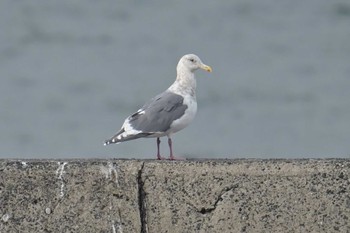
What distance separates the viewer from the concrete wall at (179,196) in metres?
4.01

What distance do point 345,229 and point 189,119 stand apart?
4.70ft

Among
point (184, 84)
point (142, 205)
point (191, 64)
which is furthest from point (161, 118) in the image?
point (142, 205)

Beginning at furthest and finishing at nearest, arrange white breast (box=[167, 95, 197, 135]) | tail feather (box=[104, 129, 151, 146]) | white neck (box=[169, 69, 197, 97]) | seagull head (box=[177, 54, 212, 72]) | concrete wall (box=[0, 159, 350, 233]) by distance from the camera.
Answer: seagull head (box=[177, 54, 212, 72]) < white neck (box=[169, 69, 197, 97]) < white breast (box=[167, 95, 197, 135]) < tail feather (box=[104, 129, 151, 146]) < concrete wall (box=[0, 159, 350, 233])

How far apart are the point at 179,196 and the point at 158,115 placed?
1.15m

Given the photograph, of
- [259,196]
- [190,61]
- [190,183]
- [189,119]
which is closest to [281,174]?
[259,196]

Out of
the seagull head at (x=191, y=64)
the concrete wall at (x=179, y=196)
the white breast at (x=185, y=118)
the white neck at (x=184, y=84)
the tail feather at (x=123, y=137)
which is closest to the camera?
the concrete wall at (x=179, y=196)

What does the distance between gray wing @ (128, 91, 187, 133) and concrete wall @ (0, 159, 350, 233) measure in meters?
1.00

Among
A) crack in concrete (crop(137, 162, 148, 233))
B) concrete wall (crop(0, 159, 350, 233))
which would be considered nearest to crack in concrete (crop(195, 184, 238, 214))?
concrete wall (crop(0, 159, 350, 233))

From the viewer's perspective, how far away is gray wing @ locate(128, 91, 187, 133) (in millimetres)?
5074

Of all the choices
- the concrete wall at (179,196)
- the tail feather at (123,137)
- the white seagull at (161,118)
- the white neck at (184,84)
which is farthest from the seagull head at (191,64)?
the concrete wall at (179,196)

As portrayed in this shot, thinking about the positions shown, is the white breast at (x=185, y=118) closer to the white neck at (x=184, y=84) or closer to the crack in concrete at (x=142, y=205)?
the white neck at (x=184, y=84)

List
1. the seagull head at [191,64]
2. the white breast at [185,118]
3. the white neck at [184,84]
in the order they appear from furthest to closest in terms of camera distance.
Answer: the seagull head at [191,64] < the white neck at [184,84] < the white breast at [185,118]

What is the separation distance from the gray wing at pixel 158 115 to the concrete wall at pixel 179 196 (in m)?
1.00

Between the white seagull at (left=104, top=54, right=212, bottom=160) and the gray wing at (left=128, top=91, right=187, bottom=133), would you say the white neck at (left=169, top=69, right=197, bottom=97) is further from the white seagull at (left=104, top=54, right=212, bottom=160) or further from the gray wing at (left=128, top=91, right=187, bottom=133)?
the gray wing at (left=128, top=91, right=187, bottom=133)
